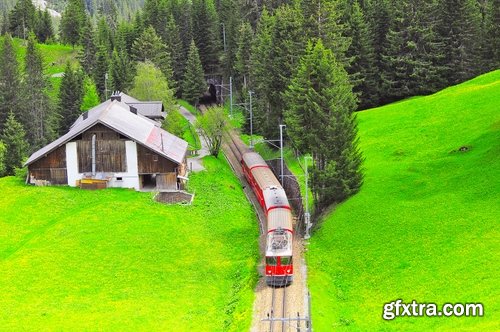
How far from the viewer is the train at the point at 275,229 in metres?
47.4

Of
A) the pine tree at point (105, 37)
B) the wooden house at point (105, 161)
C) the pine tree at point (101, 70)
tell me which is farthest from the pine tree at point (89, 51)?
the wooden house at point (105, 161)

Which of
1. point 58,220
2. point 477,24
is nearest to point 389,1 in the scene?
point 477,24

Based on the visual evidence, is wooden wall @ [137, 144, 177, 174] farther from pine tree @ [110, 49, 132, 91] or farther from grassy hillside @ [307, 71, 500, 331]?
pine tree @ [110, 49, 132, 91]

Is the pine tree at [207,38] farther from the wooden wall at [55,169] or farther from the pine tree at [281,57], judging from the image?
the wooden wall at [55,169]

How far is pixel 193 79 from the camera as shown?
407ft

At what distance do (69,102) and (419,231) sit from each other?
260 ft

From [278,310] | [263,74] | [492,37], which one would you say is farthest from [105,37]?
[278,310]

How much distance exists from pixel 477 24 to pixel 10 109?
76.9 metres

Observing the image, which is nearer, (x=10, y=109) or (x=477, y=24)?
(x=477, y=24)

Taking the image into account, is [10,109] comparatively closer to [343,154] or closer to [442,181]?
[343,154]

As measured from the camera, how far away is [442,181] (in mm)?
55438

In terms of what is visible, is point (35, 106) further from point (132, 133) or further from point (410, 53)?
point (410, 53)

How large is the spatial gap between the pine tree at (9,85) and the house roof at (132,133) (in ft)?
143

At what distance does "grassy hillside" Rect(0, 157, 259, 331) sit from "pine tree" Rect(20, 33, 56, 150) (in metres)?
42.6
